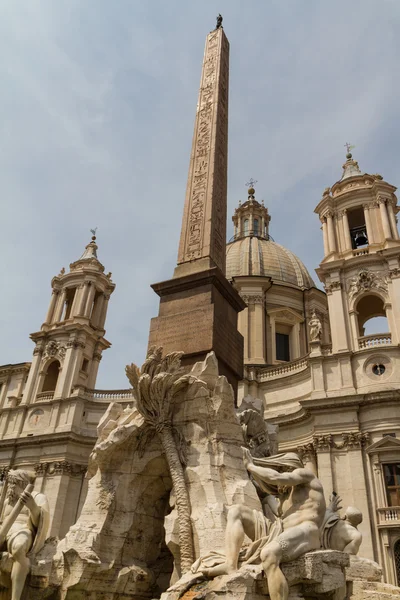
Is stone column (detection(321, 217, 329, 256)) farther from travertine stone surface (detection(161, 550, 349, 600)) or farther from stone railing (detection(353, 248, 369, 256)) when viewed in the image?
travertine stone surface (detection(161, 550, 349, 600))

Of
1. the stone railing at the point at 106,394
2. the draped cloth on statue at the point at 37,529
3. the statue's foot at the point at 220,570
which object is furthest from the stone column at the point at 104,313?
the statue's foot at the point at 220,570

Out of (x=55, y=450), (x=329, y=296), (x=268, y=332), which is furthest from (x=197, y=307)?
(x=268, y=332)

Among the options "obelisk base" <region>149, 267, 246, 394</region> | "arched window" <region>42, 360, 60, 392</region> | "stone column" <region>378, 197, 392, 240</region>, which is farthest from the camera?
"arched window" <region>42, 360, 60, 392</region>

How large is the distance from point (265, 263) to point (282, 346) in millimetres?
6775

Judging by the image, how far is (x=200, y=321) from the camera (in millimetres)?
8758

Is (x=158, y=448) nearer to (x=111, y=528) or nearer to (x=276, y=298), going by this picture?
(x=111, y=528)

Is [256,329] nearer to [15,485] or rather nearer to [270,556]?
[15,485]

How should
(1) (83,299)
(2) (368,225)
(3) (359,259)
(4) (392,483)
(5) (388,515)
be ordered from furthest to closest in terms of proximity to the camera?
(1) (83,299) < (2) (368,225) < (3) (359,259) < (4) (392,483) < (5) (388,515)

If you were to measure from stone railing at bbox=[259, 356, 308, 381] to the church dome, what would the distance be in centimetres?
969

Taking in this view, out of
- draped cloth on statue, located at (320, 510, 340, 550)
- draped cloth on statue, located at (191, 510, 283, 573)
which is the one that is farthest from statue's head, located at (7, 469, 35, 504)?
draped cloth on statue, located at (320, 510, 340, 550)

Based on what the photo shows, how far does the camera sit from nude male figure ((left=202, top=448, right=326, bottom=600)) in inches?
198

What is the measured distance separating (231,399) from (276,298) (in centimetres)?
2770

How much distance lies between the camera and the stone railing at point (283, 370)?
25438 millimetres

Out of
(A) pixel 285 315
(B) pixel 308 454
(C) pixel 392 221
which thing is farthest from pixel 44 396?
(C) pixel 392 221
